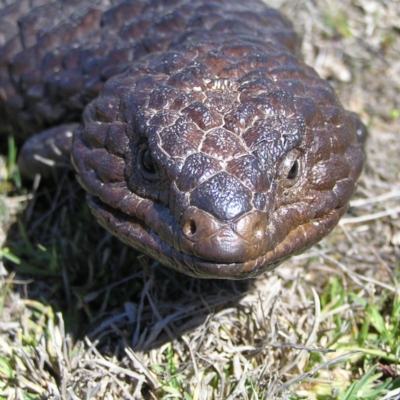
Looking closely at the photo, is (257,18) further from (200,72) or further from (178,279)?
(178,279)

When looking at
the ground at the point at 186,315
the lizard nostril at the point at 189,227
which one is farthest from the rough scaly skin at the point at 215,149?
the ground at the point at 186,315

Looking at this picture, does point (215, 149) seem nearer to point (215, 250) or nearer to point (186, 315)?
point (215, 250)

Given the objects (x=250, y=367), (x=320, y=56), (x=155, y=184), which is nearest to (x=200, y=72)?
(x=155, y=184)

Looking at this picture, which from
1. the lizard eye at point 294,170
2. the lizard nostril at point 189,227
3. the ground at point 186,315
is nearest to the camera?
the lizard nostril at point 189,227

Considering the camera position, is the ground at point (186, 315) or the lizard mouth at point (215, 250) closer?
the lizard mouth at point (215, 250)

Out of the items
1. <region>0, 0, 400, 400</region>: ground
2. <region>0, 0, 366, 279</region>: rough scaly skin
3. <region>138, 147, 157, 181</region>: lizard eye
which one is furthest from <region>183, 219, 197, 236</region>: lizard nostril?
<region>0, 0, 400, 400</region>: ground

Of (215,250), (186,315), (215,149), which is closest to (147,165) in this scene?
(215,149)

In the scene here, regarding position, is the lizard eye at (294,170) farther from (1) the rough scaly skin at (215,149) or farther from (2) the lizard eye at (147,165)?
(2) the lizard eye at (147,165)
